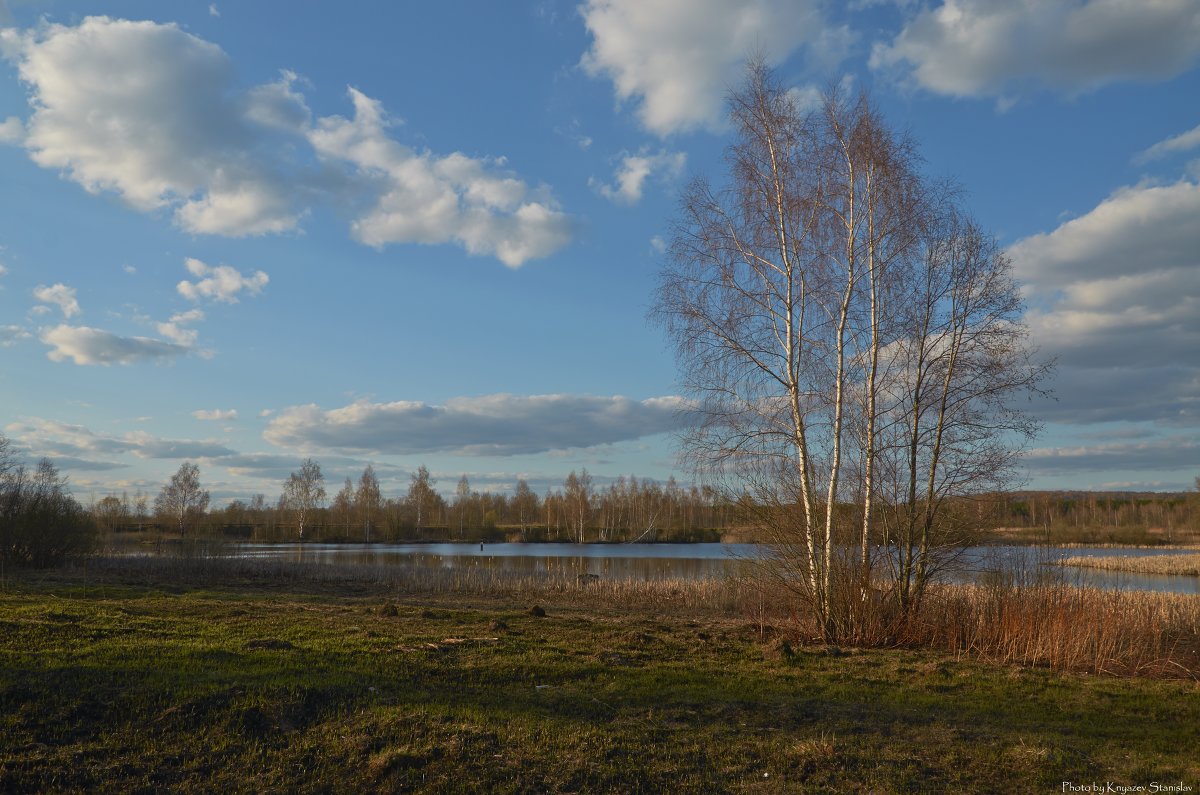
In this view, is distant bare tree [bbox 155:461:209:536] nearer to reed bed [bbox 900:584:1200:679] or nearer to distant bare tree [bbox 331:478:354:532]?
distant bare tree [bbox 331:478:354:532]

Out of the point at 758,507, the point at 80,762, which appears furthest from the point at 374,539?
the point at 80,762

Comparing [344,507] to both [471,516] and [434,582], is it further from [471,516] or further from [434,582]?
[434,582]

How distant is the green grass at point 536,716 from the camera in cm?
569

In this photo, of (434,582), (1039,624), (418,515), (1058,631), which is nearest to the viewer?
(1058,631)

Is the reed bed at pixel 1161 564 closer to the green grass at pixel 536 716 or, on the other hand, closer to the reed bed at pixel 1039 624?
the reed bed at pixel 1039 624

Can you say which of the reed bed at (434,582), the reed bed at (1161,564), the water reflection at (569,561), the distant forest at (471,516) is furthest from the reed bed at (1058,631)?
the distant forest at (471,516)

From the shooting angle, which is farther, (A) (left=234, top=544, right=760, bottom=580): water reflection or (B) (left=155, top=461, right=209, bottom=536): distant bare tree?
(B) (left=155, top=461, right=209, bottom=536): distant bare tree

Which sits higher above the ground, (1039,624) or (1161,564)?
(1039,624)

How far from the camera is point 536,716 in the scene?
23.2 feet

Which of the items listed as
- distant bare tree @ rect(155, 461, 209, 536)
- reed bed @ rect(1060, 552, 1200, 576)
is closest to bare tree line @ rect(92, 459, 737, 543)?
distant bare tree @ rect(155, 461, 209, 536)

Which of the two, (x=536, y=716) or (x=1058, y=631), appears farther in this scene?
(x=1058, y=631)

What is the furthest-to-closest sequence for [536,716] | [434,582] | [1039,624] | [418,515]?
[418,515] < [434,582] < [1039,624] < [536,716]

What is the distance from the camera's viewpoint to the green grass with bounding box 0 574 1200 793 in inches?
224

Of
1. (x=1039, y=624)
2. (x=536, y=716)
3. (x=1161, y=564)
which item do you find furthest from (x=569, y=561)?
(x=536, y=716)
